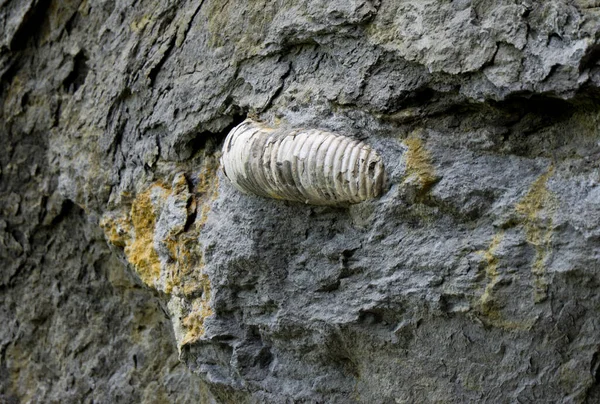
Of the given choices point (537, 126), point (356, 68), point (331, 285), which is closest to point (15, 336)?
point (331, 285)

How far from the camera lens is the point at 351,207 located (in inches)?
55.5

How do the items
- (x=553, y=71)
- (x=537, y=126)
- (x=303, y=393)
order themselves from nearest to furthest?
(x=553, y=71) → (x=537, y=126) → (x=303, y=393)

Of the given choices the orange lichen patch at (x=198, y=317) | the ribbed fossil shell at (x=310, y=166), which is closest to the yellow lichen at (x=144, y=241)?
the orange lichen patch at (x=198, y=317)

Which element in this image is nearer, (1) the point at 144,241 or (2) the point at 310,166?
(2) the point at 310,166

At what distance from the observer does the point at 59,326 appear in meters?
2.23

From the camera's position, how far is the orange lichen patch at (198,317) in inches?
63.4

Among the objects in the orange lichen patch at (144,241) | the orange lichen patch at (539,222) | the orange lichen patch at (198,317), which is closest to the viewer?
the orange lichen patch at (539,222)

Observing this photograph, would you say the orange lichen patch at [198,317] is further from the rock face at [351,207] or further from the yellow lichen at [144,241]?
the yellow lichen at [144,241]

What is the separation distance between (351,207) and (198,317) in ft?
1.54

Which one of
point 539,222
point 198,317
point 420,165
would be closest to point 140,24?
point 198,317

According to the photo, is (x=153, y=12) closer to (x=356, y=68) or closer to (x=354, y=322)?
(x=356, y=68)

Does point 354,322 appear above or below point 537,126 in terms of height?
below

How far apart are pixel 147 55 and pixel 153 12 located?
11cm

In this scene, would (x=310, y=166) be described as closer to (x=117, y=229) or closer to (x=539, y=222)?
(x=539, y=222)
